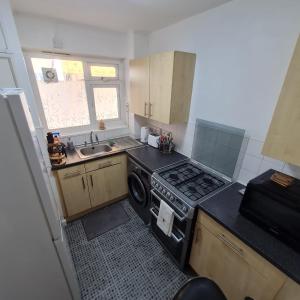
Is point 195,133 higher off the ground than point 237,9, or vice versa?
point 237,9

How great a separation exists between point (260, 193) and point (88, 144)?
2.25 metres

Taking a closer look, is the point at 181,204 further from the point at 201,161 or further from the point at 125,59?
the point at 125,59

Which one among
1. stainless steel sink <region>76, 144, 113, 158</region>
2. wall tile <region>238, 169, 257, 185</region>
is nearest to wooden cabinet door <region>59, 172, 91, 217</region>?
stainless steel sink <region>76, 144, 113, 158</region>

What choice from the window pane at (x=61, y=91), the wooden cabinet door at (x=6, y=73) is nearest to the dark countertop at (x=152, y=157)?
the window pane at (x=61, y=91)

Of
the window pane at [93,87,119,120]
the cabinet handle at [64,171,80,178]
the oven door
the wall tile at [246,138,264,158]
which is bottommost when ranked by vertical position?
the oven door

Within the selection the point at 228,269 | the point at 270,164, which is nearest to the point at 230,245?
the point at 228,269

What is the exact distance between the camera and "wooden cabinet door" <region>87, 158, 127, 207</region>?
7.26 feet

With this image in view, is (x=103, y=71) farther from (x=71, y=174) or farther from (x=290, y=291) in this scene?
(x=290, y=291)

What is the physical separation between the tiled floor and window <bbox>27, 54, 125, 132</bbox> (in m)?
1.51

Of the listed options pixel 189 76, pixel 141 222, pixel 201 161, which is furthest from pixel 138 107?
pixel 141 222

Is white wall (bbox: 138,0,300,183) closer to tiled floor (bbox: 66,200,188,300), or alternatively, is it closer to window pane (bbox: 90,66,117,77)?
window pane (bbox: 90,66,117,77)

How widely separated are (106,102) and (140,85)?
75 cm

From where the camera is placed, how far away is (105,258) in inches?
70.4

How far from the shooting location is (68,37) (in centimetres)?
199
